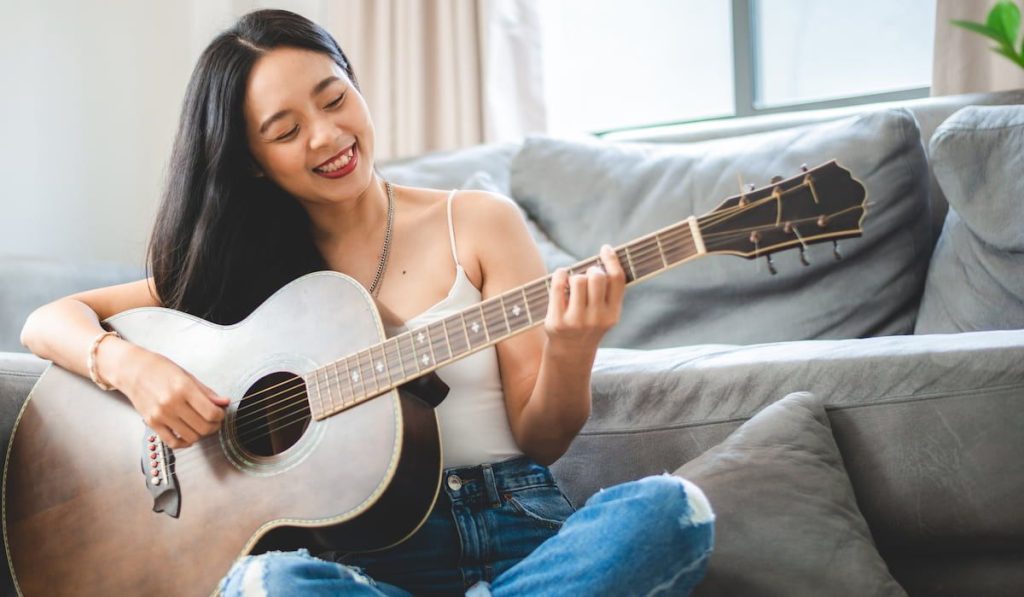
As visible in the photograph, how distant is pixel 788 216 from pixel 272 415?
2.11 feet

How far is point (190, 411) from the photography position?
1.24 m

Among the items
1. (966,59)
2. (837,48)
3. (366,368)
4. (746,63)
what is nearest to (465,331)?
(366,368)

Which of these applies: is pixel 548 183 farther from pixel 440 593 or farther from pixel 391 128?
pixel 440 593

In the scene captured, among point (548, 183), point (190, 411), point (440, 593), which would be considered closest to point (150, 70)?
point (548, 183)

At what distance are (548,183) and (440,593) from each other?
1.13m

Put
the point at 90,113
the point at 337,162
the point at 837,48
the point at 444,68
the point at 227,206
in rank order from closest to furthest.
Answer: the point at 337,162 → the point at 227,206 → the point at 90,113 → the point at 444,68 → the point at 837,48

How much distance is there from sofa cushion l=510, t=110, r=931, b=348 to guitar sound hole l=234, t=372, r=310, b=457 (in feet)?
2.77

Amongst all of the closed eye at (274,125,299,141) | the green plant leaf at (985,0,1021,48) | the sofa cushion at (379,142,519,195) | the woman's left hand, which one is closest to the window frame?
the sofa cushion at (379,142,519,195)

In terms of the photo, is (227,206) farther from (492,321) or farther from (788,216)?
(788,216)

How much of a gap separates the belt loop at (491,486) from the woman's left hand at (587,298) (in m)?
0.21

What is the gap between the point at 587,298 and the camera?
42.1 inches

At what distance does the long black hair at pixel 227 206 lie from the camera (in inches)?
54.4

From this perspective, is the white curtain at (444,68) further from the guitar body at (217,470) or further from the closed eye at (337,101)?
the guitar body at (217,470)

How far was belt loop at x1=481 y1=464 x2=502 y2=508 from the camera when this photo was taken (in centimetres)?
118
